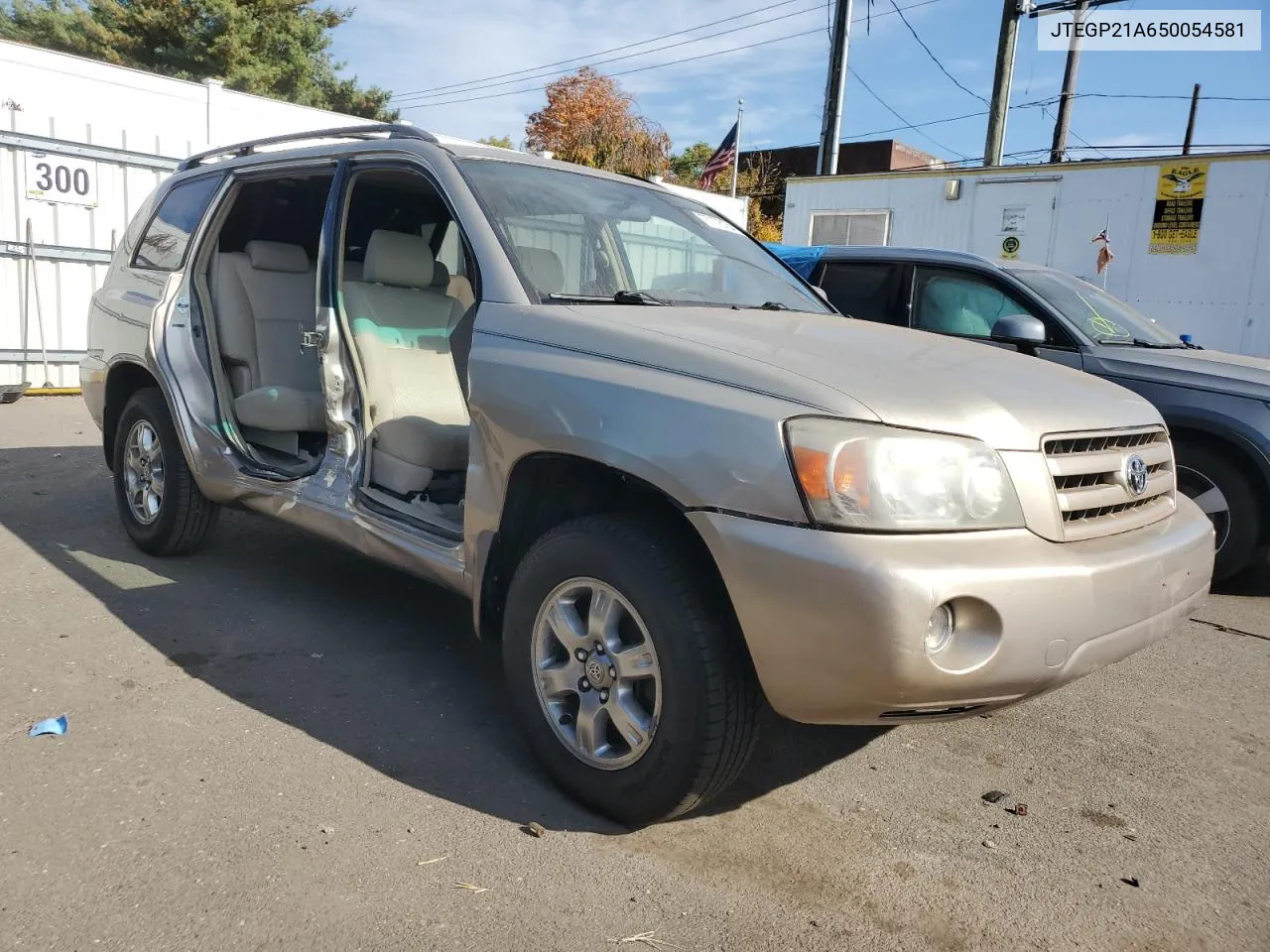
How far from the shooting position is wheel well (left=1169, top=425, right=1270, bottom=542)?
16.6 ft

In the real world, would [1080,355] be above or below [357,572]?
above

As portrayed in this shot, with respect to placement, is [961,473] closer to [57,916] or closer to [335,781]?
[335,781]

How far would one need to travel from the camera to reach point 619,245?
360cm

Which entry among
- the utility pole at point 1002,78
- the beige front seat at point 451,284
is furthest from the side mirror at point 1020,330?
the utility pole at point 1002,78

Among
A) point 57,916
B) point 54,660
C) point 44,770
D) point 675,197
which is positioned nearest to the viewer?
point 57,916

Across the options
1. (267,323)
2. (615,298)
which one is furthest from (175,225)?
(615,298)

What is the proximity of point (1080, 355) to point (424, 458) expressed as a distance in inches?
153

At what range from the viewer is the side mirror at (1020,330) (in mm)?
5148

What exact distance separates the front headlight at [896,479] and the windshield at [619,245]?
1.10 meters

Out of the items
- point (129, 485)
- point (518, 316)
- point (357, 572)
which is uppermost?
point (518, 316)

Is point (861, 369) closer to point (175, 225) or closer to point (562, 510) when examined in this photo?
point (562, 510)

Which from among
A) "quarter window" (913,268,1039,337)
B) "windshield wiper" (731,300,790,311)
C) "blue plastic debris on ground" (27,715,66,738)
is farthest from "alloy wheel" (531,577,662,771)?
"quarter window" (913,268,1039,337)

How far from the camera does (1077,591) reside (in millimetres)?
2268

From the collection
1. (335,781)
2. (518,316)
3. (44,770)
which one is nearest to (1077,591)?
(518,316)
